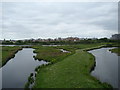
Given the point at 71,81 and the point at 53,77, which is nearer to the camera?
the point at 71,81

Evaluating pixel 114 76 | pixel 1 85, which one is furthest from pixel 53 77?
pixel 114 76

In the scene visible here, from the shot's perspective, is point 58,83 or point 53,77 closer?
point 58,83

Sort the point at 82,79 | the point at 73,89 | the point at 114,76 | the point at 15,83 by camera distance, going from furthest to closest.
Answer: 1. the point at 114,76
2. the point at 15,83
3. the point at 82,79
4. the point at 73,89

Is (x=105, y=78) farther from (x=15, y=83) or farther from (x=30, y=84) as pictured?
(x=15, y=83)

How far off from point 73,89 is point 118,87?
23.0ft

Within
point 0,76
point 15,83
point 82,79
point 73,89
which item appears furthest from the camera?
point 0,76

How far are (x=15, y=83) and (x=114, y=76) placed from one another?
1737 cm

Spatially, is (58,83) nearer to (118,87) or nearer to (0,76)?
(118,87)

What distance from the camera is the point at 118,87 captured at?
20.1m

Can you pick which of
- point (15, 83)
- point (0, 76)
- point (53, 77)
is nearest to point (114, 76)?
point (53, 77)

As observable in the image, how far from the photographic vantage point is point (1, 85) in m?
23.3

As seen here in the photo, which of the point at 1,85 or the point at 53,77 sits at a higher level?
the point at 53,77

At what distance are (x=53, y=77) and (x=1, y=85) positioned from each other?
871 cm

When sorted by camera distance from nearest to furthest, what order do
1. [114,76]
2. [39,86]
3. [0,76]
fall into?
[39,86]
[114,76]
[0,76]
